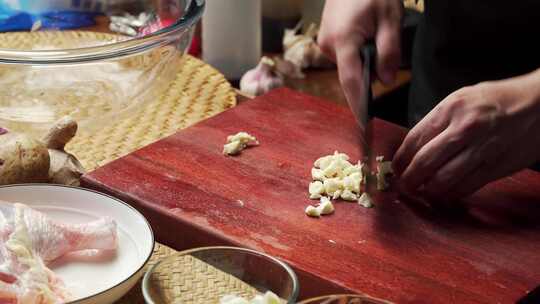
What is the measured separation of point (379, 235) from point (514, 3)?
0.49 meters

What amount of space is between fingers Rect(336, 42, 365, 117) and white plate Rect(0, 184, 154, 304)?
38cm

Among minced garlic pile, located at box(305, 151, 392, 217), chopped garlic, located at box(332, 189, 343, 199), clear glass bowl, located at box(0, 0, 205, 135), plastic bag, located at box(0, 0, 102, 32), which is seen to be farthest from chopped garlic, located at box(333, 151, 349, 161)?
plastic bag, located at box(0, 0, 102, 32)

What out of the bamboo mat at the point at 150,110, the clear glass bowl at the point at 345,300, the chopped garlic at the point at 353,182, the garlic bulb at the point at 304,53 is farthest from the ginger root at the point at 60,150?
the garlic bulb at the point at 304,53

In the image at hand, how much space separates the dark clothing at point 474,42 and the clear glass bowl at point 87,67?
0.41 metres

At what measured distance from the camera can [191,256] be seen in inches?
32.0

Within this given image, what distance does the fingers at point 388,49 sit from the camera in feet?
3.87

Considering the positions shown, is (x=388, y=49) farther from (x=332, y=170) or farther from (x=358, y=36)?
(x=332, y=170)

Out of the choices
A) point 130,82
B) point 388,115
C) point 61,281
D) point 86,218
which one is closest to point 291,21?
point 388,115

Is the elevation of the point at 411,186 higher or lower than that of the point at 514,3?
lower

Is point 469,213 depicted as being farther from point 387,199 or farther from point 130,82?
point 130,82

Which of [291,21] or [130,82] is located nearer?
[130,82]

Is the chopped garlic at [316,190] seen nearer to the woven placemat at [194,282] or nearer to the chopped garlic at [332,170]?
the chopped garlic at [332,170]

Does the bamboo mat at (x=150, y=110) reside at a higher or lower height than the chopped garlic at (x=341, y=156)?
lower

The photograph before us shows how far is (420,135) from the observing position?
110 cm
